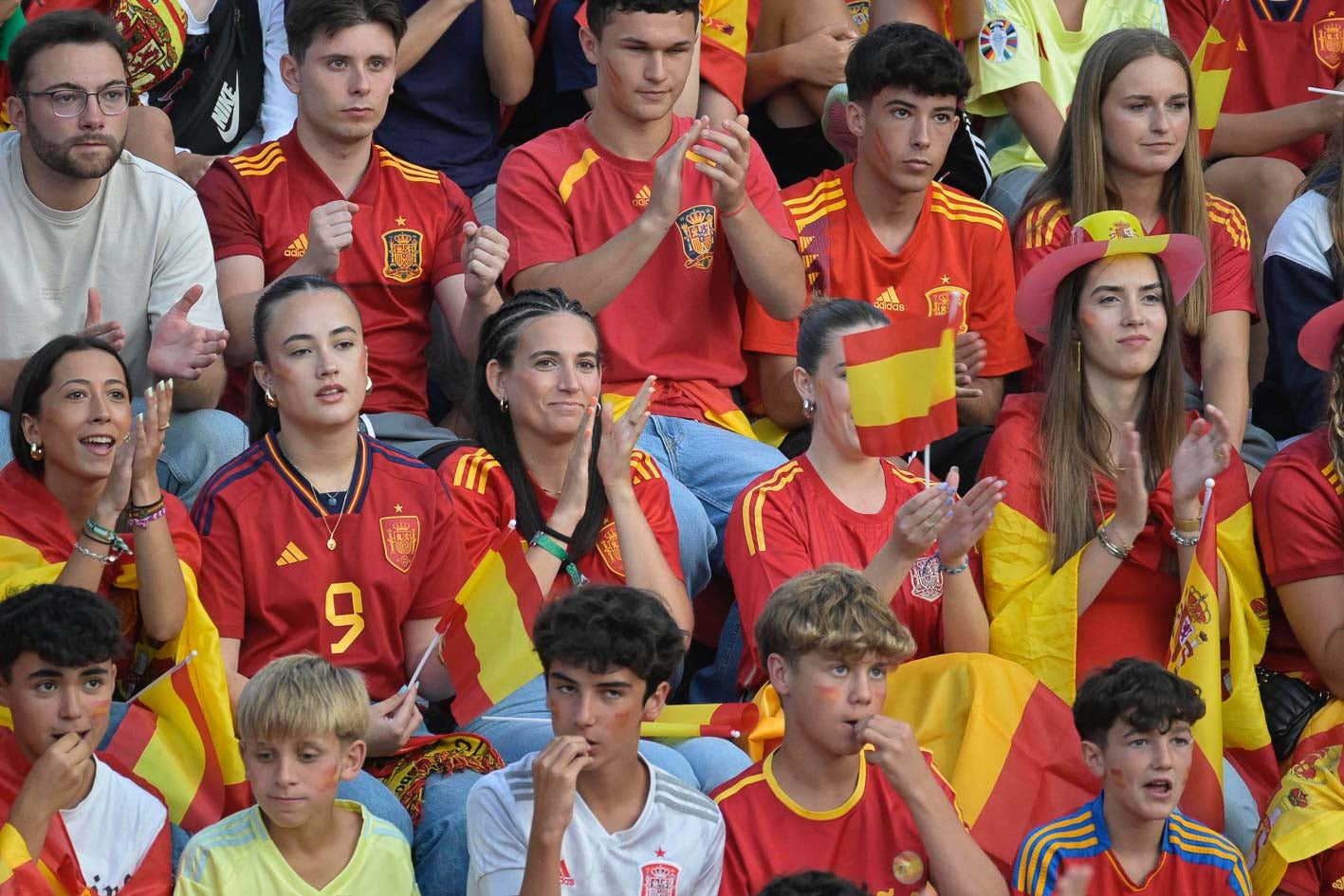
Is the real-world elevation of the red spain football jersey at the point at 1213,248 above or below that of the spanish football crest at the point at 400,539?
above

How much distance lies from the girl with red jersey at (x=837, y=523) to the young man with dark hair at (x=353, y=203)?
1.12m

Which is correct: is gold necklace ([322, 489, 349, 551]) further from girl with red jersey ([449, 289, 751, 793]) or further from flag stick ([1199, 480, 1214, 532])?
flag stick ([1199, 480, 1214, 532])

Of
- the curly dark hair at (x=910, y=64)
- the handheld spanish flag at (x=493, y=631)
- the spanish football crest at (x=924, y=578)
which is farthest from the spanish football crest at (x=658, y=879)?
the curly dark hair at (x=910, y=64)

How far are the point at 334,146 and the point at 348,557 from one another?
64.7 inches

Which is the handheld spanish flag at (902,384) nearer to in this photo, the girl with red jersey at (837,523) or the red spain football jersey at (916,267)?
the girl with red jersey at (837,523)

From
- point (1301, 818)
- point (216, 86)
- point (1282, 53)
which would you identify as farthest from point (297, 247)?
point (1282, 53)

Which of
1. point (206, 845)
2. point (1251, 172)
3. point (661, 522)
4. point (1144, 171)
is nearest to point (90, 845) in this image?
point (206, 845)

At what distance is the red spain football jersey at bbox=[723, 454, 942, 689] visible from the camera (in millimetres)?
4863

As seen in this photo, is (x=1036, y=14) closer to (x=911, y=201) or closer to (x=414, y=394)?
(x=911, y=201)

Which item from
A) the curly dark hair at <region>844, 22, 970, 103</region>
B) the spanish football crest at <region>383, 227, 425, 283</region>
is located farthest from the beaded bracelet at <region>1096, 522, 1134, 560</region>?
the spanish football crest at <region>383, 227, 425, 283</region>

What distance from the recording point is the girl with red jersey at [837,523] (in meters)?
4.85

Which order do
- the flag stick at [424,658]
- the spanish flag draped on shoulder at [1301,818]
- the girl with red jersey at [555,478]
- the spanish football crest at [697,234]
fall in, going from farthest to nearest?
the spanish football crest at [697,234]
the girl with red jersey at [555,478]
the spanish flag draped on shoulder at [1301,818]
the flag stick at [424,658]

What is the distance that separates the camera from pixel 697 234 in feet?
19.3

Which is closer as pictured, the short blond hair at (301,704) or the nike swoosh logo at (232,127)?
the short blond hair at (301,704)
